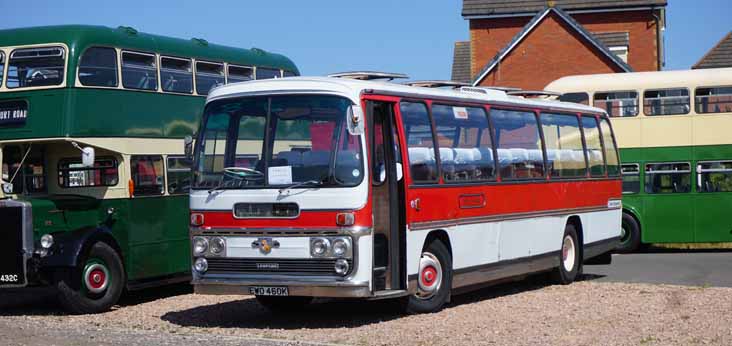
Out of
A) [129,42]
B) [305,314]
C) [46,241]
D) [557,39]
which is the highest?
[557,39]

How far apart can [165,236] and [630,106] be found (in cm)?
1278

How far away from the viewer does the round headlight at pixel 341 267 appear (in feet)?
42.4

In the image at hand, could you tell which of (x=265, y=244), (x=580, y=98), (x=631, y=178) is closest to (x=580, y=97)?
(x=580, y=98)

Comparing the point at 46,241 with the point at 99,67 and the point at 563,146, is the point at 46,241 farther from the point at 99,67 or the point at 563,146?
the point at 563,146

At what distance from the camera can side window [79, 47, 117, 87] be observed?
53.9 ft

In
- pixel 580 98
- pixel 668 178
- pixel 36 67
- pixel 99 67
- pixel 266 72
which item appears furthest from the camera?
pixel 580 98

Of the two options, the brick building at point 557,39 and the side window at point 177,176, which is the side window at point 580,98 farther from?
the brick building at point 557,39

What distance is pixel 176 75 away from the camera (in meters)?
18.5

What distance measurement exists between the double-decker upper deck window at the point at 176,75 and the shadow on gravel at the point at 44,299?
3.26 m

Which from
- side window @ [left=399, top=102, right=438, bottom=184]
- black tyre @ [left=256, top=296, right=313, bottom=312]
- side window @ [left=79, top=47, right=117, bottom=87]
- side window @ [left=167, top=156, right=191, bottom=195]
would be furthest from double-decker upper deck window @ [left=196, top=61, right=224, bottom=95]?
side window @ [left=399, top=102, right=438, bottom=184]

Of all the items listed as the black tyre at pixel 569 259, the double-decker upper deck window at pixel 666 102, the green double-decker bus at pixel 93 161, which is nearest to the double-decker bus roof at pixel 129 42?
the green double-decker bus at pixel 93 161

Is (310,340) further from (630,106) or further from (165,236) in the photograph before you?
(630,106)

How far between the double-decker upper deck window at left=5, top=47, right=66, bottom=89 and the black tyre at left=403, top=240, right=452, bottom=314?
18.5ft

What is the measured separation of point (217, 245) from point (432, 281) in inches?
109
